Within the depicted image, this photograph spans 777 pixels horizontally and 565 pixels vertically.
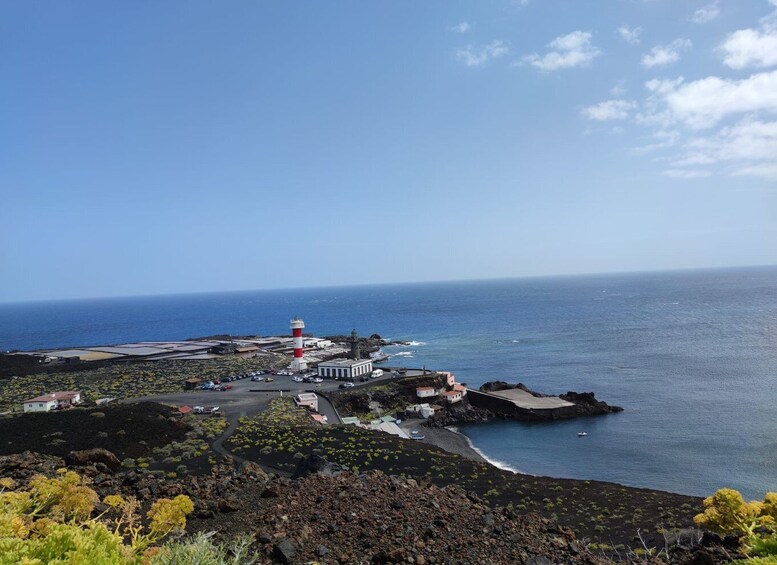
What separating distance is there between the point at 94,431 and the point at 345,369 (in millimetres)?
32803

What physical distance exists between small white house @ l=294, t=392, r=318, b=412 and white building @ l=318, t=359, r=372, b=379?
1120cm

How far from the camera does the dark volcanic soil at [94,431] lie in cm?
2989

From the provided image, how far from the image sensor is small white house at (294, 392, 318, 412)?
47750 mm

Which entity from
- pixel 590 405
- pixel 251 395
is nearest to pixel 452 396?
pixel 590 405

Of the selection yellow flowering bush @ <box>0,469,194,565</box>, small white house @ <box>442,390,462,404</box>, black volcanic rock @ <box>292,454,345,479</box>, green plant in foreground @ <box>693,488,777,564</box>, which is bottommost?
small white house @ <box>442,390,462,404</box>

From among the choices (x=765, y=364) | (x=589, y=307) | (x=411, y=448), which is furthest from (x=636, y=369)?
(x=589, y=307)

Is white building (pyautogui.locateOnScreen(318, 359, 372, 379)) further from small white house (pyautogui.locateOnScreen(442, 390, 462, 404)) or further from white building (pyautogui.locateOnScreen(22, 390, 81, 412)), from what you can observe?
white building (pyautogui.locateOnScreen(22, 390, 81, 412))

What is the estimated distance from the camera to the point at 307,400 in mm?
48781

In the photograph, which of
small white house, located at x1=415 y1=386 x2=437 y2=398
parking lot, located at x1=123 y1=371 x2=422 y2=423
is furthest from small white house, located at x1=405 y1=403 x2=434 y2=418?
parking lot, located at x1=123 y1=371 x2=422 y2=423

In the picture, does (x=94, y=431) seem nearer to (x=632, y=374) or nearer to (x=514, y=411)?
(x=514, y=411)

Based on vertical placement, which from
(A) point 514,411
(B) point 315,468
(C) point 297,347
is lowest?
(A) point 514,411

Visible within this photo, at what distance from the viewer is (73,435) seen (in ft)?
105

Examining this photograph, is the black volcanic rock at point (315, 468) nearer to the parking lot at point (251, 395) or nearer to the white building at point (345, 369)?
the parking lot at point (251, 395)

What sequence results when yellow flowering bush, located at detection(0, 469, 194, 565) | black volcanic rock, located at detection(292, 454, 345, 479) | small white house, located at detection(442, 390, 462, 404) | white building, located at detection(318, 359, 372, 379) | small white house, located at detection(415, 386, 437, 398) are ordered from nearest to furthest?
yellow flowering bush, located at detection(0, 469, 194, 565) < black volcanic rock, located at detection(292, 454, 345, 479) < small white house, located at detection(442, 390, 462, 404) < small white house, located at detection(415, 386, 437, 398) < white building, located at detection(318, 359, 372, 379)
